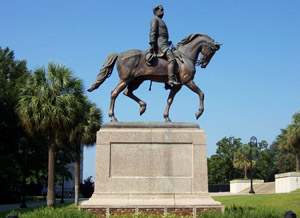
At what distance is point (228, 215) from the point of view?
10070mm

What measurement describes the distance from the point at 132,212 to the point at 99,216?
36.3 inches

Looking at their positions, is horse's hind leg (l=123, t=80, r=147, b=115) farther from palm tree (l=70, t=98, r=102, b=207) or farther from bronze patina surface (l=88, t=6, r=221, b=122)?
palm tree (l=70, t=98, r=102, b=207)

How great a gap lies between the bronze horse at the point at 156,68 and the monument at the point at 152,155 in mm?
32

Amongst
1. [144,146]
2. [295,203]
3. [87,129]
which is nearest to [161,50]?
[144,146]

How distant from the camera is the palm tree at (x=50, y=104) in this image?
24156 mm

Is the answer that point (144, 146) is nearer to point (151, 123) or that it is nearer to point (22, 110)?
point (151, 123)

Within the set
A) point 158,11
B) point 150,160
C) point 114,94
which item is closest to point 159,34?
point 158,11

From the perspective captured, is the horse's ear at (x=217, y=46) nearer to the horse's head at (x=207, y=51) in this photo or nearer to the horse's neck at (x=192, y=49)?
the horse's head at (x=207, y=51)

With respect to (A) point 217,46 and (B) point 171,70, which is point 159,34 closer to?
(B) point 171,70

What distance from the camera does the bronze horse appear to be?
1286 centimetres

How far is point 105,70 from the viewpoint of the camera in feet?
42.7

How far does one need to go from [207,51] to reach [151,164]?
421 centimetres

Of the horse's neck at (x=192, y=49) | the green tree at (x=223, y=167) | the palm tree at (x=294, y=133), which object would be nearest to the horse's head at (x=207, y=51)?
the horse's neck at (x=192, y=49)

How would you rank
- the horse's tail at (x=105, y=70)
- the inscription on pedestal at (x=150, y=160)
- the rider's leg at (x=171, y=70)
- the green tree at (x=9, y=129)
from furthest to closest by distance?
the green tree at (x=9, y=129) → the horse's tail at (x=105, y=70) → the rider's leg at (x=171, y=70) → the inscription on pedestal at (x=150, y=160)
